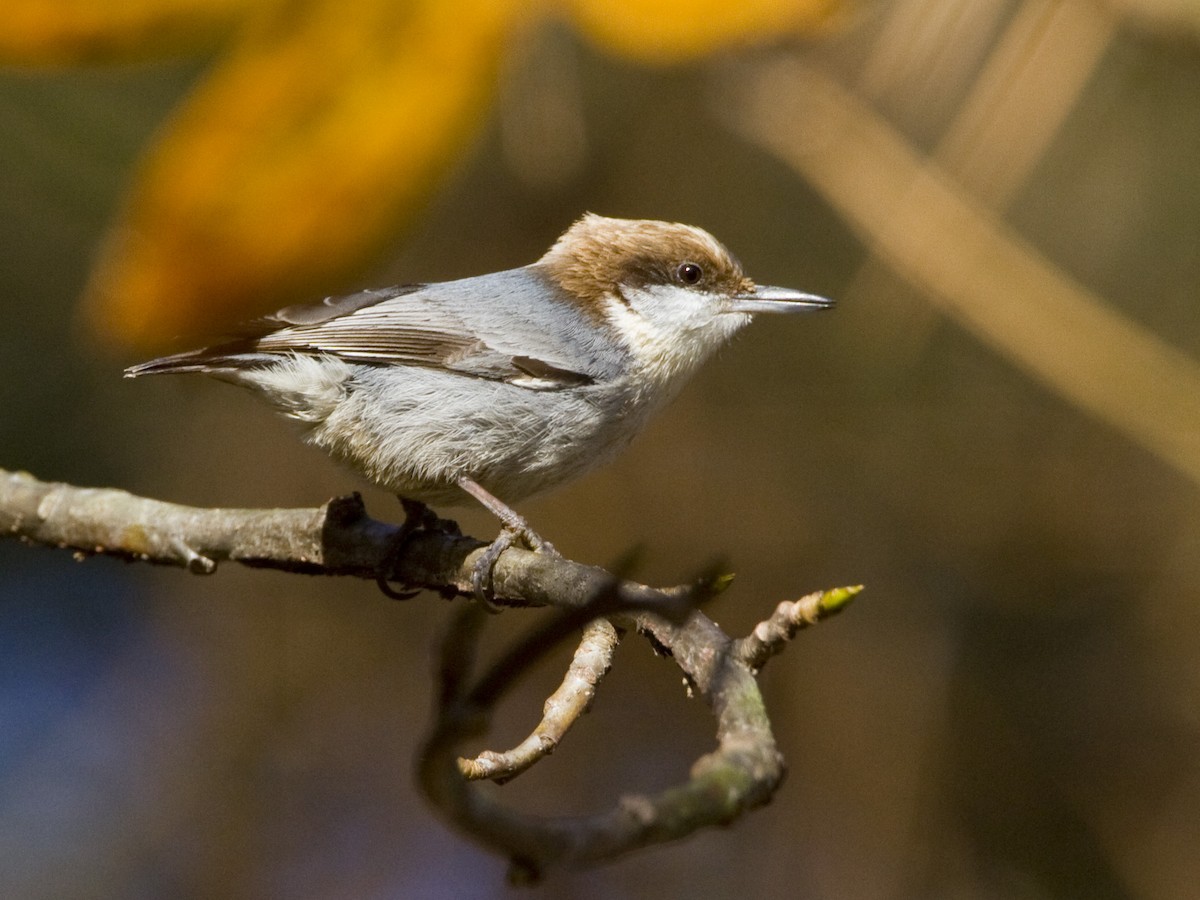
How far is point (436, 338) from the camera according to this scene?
314 centimetres

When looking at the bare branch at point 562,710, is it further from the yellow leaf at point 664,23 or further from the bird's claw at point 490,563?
the yellow leaf at point 664,23

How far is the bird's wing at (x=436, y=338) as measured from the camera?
3033mm

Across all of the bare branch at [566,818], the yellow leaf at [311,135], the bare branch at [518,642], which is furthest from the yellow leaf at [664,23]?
the bare branch at [566,818]

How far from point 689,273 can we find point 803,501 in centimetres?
173

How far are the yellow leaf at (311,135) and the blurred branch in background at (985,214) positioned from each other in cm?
176

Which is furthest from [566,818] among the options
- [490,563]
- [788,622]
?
[490,563]

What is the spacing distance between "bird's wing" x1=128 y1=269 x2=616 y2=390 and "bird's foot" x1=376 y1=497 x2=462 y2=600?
364mm

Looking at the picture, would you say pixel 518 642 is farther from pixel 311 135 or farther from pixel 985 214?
pixel 985 214

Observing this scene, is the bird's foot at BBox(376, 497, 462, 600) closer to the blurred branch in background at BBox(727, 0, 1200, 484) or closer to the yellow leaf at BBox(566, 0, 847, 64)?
the yellow leaf at BBox(566, 0, 847, 64)

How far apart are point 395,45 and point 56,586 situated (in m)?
3.59

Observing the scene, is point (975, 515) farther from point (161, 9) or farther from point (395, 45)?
point (161, 9)

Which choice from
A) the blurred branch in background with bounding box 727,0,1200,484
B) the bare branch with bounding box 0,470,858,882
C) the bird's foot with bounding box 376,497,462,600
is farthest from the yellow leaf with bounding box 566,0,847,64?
the blurred branch in background with bounding box 727,0,1200,484

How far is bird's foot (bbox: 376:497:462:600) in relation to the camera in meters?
2.76

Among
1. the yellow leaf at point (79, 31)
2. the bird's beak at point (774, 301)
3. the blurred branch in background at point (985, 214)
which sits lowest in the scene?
the bird's beak at point (774, 301)
